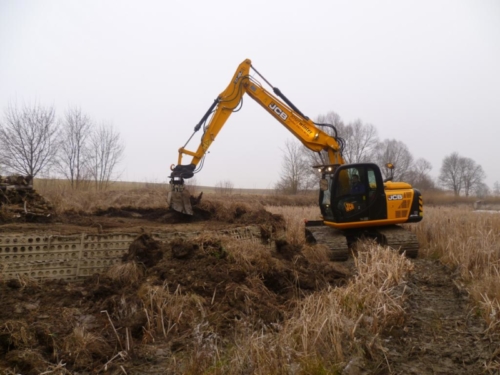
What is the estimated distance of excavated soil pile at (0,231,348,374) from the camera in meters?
3.14

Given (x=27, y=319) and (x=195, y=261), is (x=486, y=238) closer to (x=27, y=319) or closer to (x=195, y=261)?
(x=195, y=261)

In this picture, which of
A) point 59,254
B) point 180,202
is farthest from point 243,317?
point 180,202

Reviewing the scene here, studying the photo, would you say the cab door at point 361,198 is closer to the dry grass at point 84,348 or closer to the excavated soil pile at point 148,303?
the excavated soil pile at point 148,303

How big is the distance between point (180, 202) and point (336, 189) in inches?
159

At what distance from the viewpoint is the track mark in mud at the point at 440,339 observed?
2916mm

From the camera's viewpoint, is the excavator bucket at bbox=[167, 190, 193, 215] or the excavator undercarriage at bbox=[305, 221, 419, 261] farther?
the excavator bucket at bbox=[167, 190, 193, 215]

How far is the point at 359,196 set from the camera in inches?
324

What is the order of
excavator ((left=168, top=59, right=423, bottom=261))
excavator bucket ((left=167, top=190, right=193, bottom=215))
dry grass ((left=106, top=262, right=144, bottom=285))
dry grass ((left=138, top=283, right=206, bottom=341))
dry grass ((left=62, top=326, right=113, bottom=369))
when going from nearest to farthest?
dry grass ((left=62, top=326, right=113, bottom=369))
dry grass ((left=138, top=283, right=206, bottom=341))
dry grass ((left=106, top=262, right=144, bottom=285))
excavator ((left=168, top=59, right=423, bottom=261))
excavator bucket ((left=167, top=190, right=193, bottom=215))

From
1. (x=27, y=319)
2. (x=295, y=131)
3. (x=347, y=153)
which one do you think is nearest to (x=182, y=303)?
(x=27, y=319)

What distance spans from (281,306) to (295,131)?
623 cm

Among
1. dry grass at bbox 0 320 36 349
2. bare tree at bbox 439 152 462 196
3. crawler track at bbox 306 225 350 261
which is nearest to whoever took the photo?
dry grass at bbox 0 320 36 349

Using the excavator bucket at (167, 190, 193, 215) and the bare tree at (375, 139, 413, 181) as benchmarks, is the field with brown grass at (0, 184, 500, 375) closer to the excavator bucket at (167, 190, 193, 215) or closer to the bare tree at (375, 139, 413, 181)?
the excavator bucket at (167, 190, 193, 215)

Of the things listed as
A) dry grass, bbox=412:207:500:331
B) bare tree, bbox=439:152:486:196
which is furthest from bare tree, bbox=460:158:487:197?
dry grass, bbox=412:207:500:331

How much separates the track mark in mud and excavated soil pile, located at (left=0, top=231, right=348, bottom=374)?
46.0 inches
